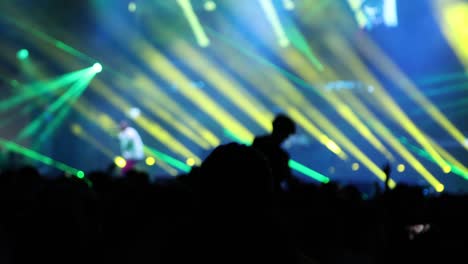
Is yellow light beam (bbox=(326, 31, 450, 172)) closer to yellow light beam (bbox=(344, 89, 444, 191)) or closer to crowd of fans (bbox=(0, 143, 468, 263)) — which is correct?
yellow light beam (bbox=(344, 89, 444, 191))

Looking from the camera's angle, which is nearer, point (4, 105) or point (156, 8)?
point (156, 8)

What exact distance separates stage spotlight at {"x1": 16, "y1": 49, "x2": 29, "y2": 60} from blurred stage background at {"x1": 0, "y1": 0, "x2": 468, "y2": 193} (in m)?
0.05

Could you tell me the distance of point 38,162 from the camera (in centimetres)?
1216

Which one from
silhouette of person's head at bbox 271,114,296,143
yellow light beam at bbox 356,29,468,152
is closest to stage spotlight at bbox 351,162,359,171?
yellow light beam at bbox 356,29,468,152

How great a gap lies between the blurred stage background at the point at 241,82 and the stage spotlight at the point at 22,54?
0.05 meters

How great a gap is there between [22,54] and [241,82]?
203 inches

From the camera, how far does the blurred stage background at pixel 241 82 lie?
9492mm

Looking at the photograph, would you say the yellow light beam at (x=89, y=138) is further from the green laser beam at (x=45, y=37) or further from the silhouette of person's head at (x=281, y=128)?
the silhouette of person's head at (x=281, y=128)

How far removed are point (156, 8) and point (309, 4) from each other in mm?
3346

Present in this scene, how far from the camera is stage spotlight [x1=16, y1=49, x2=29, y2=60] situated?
12336mm

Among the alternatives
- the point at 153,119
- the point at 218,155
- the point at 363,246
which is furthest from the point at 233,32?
the point at 218,155

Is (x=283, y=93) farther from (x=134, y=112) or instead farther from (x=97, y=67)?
(x=97, y=67)

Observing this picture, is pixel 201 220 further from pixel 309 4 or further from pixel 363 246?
pixel 309 4

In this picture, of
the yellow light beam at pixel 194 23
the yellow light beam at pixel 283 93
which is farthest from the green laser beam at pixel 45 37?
the yellow light beam at pixel 283 93
